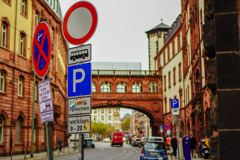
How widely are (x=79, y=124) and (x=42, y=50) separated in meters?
1.45

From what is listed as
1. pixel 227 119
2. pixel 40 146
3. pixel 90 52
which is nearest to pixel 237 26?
pixel 227 119

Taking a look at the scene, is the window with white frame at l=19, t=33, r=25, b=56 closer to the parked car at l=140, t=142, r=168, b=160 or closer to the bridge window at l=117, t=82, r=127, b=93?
the parked car at l=140, t=142, r=168, b=160

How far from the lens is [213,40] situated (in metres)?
5.88

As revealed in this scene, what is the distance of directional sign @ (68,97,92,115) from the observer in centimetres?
543

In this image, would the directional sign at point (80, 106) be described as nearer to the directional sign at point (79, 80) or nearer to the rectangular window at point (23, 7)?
the directional sign at point (79, 80)

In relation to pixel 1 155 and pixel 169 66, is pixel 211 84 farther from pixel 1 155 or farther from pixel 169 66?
pixel 169 66

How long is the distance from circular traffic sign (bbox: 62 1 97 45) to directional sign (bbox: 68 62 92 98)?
426 mm

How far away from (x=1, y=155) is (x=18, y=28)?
11.6 m

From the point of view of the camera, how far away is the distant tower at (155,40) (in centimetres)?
7338

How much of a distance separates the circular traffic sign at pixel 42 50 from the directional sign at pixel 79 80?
1.46 ft

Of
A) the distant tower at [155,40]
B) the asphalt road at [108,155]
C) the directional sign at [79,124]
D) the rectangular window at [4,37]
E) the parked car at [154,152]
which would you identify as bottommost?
the asphalt road at [108,155]

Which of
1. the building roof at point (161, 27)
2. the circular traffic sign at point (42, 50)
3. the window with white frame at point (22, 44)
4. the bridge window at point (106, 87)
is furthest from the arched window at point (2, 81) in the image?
the building roof at point (161, 27)

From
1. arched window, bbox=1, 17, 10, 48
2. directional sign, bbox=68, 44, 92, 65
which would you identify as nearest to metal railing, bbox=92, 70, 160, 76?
arched window, bbox=1, 17, 10, 48

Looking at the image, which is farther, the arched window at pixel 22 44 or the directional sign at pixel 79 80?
the arched window at pixel 22 44
